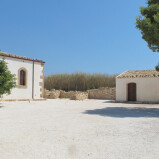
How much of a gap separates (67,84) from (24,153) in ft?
76.8

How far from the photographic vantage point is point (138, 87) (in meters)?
18.9

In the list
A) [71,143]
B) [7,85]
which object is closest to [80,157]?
[71,143]

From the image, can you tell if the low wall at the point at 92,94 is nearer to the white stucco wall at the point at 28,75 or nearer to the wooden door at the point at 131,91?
the wooden door at the point at 131,91

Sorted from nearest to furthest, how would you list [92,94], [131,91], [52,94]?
1. [131,91]
2. [52,94]
3. [92,94]

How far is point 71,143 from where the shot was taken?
4.36 meters

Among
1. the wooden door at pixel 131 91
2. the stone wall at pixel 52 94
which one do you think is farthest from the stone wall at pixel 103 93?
the stone wall at pixel 52 94

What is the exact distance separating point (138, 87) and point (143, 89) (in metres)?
0.50

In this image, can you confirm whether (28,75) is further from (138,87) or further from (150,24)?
(150,24)

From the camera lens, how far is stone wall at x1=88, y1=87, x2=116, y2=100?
22.8m

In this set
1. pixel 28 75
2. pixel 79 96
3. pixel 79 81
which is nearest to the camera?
pixel 28 75

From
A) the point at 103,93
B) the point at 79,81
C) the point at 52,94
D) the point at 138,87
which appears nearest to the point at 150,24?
the point at 138,87

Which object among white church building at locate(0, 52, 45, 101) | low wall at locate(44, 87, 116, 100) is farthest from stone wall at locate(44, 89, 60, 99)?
white church building at locate(0, 52, 45, 101)

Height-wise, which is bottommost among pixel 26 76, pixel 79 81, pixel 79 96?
pixel 79 96

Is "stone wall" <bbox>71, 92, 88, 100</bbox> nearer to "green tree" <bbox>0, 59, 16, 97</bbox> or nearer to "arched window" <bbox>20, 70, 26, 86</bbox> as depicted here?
"arched window" <bbox>20, 70, 26, 86</bbox>
